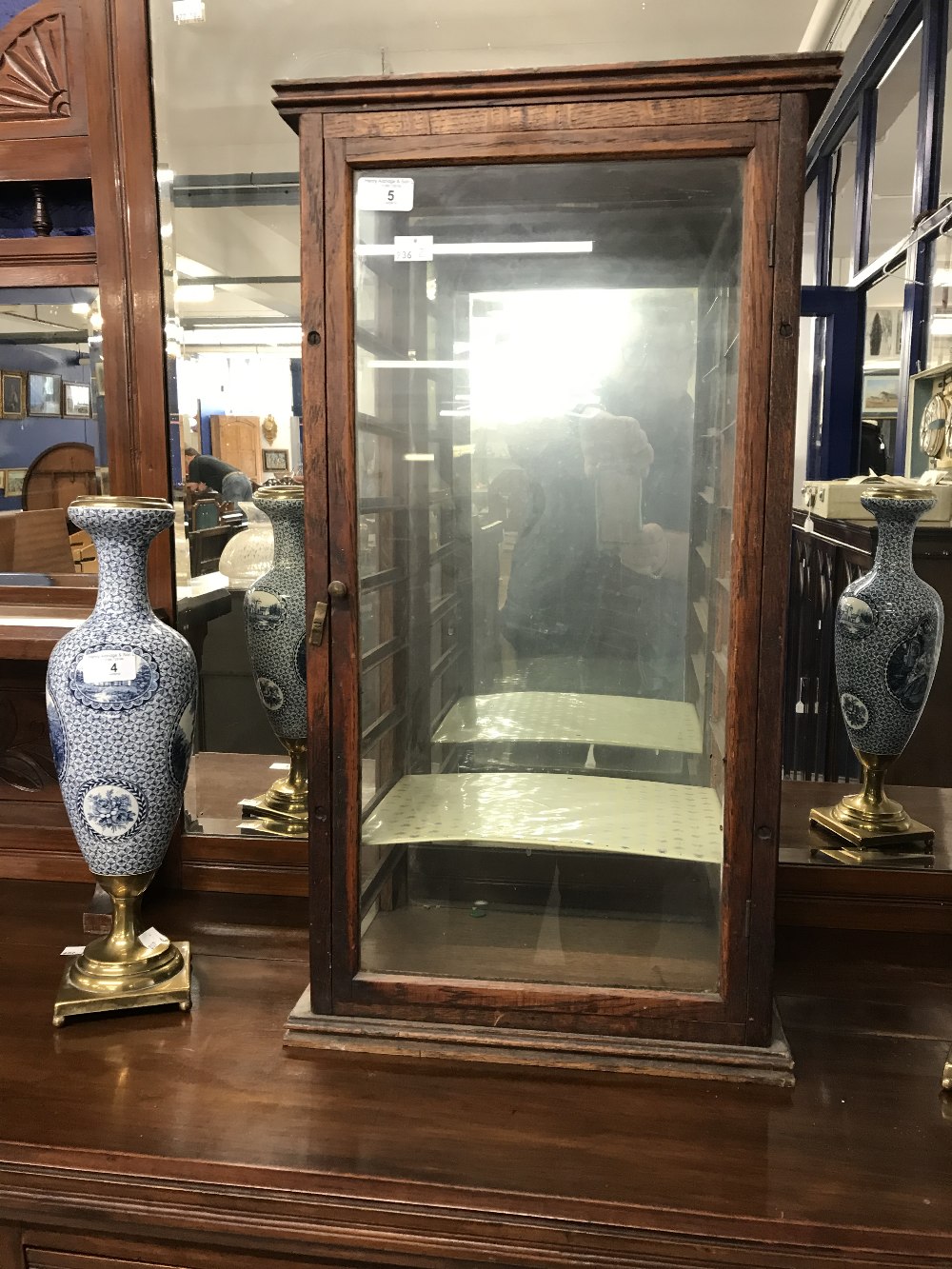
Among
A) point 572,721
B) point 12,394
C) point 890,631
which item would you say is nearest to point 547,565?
point 572,721

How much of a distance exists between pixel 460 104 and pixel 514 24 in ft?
2.21

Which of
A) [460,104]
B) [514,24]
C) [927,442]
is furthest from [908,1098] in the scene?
[514,24]

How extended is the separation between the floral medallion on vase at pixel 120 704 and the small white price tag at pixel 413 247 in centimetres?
40

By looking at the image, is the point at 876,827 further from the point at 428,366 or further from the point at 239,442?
the point at 239,442

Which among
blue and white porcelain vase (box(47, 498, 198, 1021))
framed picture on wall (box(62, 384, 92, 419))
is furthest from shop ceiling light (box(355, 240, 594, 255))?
framed picture on wall (box(62, 384, 92, 419))

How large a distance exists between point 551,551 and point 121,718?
516 mm

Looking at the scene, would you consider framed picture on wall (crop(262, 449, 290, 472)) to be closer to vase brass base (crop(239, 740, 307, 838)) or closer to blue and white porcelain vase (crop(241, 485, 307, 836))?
blue and white porcelain vase (crop(241, 485, 307, 836))

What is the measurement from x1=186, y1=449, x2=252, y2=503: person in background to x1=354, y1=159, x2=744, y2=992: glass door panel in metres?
0.42

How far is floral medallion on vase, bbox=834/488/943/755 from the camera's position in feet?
4.08

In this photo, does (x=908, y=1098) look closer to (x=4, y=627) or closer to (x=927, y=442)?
(x=927, y=442)

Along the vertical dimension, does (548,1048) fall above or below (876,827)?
below

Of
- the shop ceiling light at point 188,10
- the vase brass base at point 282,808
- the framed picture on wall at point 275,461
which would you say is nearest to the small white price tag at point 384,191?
the framed picture on wall at point 275,461

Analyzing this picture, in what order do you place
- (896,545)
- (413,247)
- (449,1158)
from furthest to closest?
(896,545)
(413,247)
(449,1158)

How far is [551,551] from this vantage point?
3.58 ft
